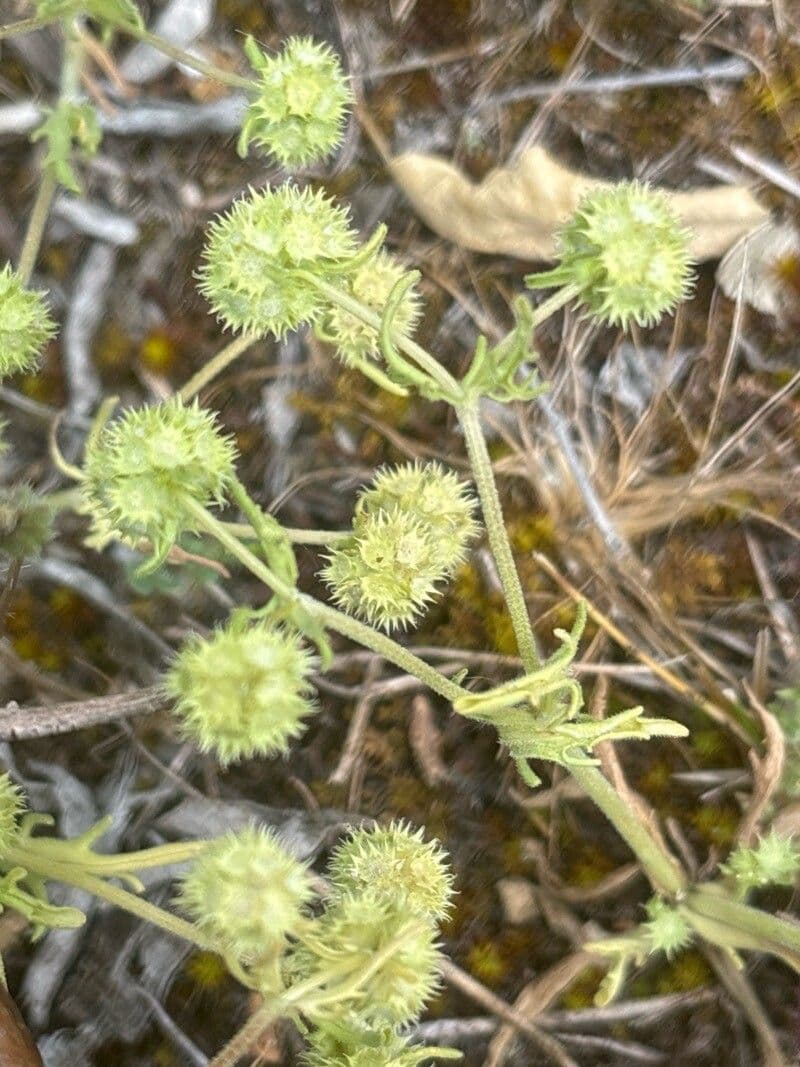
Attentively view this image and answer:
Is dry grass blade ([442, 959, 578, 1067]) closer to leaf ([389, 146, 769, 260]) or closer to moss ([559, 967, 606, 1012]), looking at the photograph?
moss ([559, 967, 606, 1012])

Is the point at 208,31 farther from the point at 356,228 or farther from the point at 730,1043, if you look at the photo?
the point at 730,1043

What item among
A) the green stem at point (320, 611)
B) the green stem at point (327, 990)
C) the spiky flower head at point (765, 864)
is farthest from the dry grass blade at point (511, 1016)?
the green stem at point (320, 611)

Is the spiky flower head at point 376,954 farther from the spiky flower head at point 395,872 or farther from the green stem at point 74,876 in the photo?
the green stem at point 74,876

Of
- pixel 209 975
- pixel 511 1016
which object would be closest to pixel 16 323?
pixel 209 975

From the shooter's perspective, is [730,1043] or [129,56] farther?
[129,56]

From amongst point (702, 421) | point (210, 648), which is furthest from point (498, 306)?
point (210, 648)

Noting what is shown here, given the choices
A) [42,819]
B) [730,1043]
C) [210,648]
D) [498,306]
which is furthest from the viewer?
[498,306]

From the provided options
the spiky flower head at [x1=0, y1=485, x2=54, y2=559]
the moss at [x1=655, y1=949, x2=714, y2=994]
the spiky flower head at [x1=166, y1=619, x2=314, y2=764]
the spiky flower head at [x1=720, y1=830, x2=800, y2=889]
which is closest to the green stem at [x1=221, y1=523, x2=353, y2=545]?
the spiky flower head at [x1=166, y1=619, x2=314, y2=764]

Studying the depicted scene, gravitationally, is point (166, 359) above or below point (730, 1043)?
above

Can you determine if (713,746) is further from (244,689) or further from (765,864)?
(244,689)
